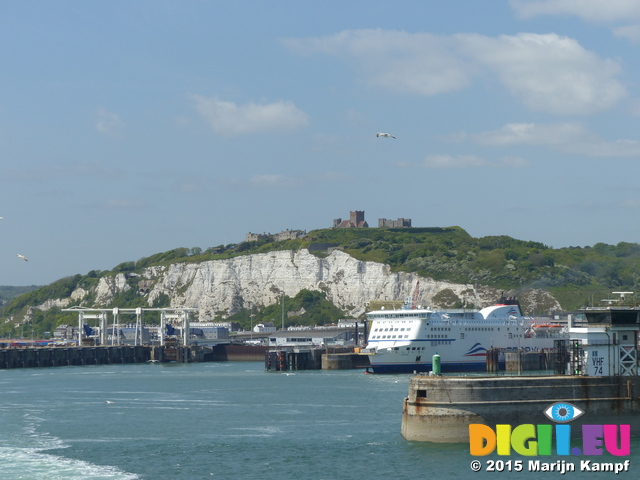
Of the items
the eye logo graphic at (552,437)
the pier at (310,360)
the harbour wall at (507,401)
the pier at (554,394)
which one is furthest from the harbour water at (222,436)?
the pier at (310,360)

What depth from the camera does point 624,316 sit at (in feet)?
145

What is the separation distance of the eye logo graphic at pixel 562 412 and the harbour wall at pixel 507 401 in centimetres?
17

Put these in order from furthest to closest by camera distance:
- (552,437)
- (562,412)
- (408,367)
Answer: (408,367), (552,437), (562,412)

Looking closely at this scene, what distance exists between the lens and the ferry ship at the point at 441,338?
105m

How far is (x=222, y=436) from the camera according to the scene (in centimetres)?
5172

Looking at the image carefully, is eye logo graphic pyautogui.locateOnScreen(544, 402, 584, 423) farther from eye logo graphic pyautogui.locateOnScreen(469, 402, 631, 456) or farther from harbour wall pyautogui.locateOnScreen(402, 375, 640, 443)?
harbour wall pyautogui.locateOnScreen(402, 375, 640, 443)

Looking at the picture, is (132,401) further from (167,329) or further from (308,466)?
(167,329)

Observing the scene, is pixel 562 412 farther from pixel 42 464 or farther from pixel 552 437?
pixel 42 464

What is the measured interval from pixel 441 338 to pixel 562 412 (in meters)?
66.9

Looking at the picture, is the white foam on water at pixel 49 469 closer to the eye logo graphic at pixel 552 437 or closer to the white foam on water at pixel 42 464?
the white foam on water at pixel 42 464

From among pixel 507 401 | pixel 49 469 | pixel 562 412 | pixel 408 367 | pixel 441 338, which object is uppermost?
pixel 441 338

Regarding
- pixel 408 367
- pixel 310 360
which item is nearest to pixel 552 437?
Answer: pixel 408 367

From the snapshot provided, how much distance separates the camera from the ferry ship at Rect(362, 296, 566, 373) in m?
105

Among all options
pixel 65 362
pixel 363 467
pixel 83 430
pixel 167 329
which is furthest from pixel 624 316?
pixel 167 329
